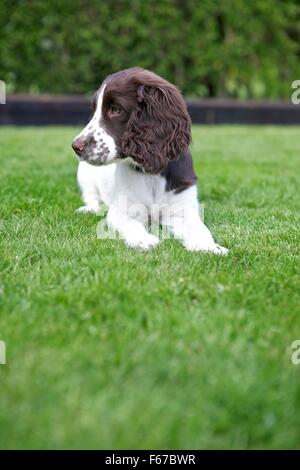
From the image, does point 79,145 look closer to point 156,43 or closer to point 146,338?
point 146,338

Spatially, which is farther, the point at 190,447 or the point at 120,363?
the point at 120,363

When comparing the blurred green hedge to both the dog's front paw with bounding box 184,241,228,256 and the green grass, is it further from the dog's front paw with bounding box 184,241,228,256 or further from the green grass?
the dog's front paw with bounding box 184,241,228,256

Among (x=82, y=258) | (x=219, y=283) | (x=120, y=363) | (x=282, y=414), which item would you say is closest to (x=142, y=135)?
(x=82, y=258)

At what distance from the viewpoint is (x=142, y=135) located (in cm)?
335

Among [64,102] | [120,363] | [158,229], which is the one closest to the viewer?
[120,363]

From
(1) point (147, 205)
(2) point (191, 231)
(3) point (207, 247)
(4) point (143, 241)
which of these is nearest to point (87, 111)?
(1) point (147, 205)

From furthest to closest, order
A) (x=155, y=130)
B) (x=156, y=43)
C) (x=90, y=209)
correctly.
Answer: (x=156, y=43) → (x=90, y=209) → (x=155, y=130)

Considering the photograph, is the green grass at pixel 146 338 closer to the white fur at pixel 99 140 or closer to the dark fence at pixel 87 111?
the white fur at pixel 99 140

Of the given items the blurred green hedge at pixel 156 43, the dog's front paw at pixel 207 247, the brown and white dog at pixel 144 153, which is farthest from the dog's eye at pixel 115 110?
the blurred green hedge at pixel 156 43

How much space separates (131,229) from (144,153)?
404 millimetres

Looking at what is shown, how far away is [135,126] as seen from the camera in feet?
11.0

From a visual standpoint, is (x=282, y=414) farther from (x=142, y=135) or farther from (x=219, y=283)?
(x=142, y=135)

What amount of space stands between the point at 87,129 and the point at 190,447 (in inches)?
84.4
